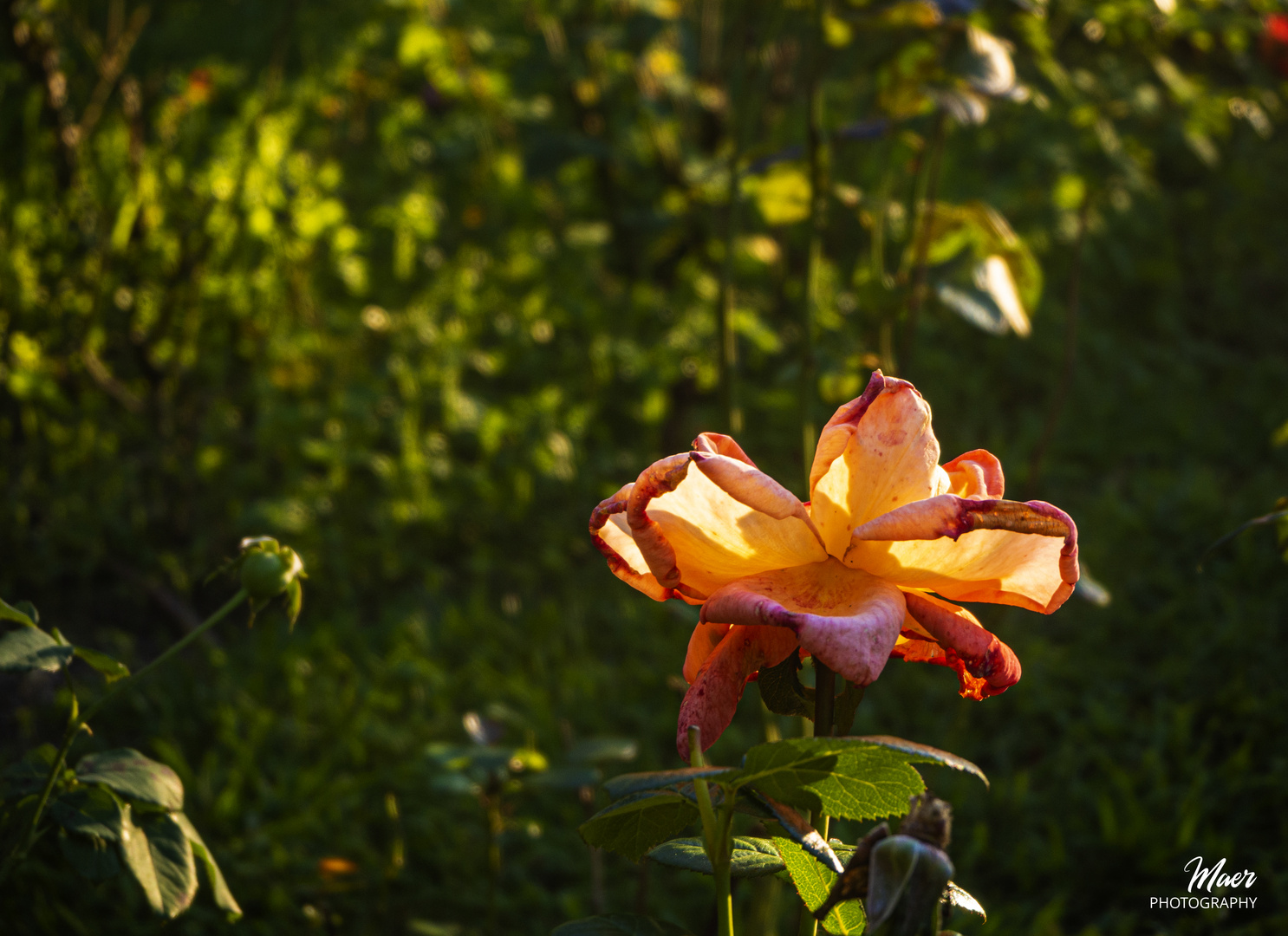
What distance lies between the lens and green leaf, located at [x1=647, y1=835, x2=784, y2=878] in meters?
0.61

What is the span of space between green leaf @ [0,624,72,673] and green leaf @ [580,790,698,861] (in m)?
0.42

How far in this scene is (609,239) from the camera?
3.28 m

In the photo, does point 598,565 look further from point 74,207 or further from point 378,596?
point 74,207

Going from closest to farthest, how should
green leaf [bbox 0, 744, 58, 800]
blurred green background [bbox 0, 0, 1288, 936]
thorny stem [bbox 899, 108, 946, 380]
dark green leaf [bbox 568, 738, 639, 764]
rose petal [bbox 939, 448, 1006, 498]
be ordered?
rose petal [bbox 939, 448, 1006, 498]
green leaf [bbox 0, 744, 58, 800]
dark green leaf [bbox 568, 738, 639, 764]
thorny stem [bbox 899, 108, 946, 380]
blurred green background [bbox 0, 0, 1288, 936]

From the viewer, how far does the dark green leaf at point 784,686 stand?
2.03 ft

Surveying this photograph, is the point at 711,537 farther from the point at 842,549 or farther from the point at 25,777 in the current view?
the point at 25,777

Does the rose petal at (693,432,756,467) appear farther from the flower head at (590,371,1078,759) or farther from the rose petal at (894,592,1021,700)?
the rose petal at (894,592,1021,700)

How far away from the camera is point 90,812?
0.75 m

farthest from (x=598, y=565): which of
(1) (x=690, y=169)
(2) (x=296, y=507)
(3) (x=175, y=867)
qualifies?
(3) (x=175, y=867)

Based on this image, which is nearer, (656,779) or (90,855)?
A: (656,779)

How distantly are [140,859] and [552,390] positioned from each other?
6.86 feet

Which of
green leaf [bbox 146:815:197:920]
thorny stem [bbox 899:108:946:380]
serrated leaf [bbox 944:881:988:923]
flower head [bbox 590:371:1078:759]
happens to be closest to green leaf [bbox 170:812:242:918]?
green leaf [bbox 146:815:197:920]

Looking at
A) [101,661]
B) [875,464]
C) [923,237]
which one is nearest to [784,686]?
[875,464]

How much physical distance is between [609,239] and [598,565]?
122 centimetres
